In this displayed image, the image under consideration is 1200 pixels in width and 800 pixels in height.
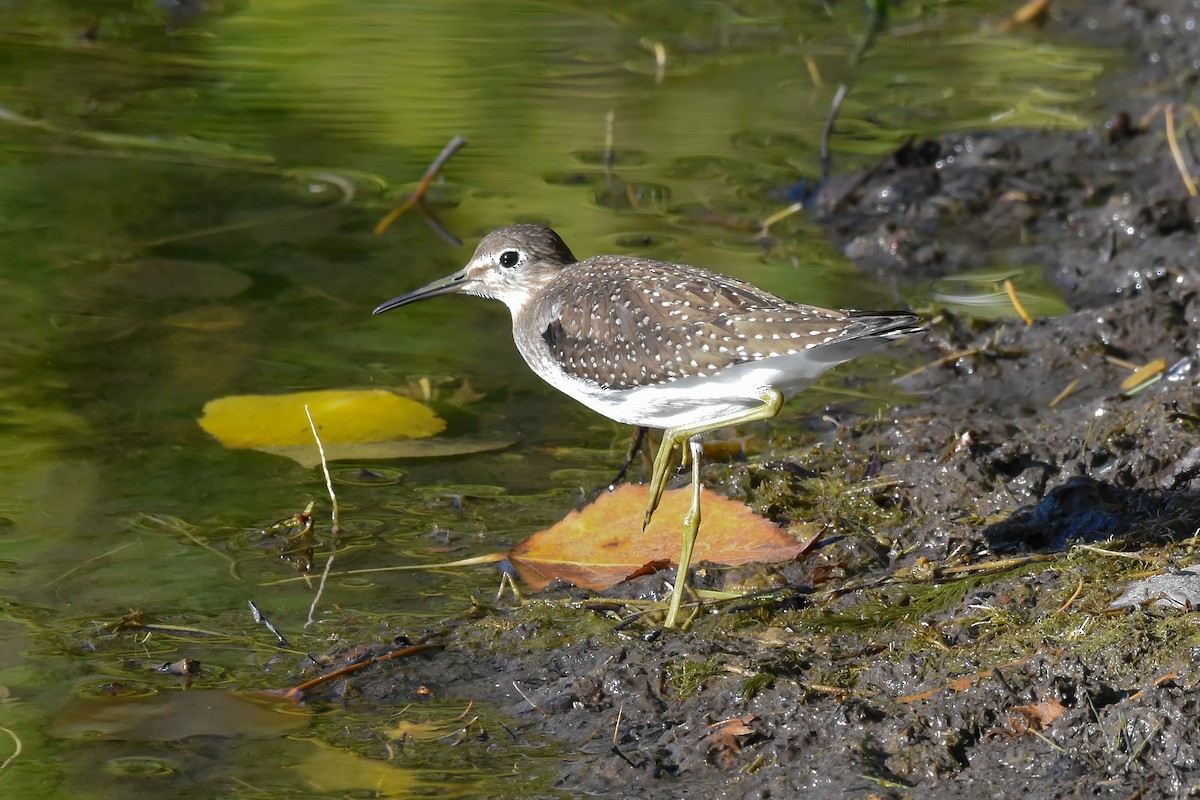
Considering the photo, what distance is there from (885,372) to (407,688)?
3.50 m

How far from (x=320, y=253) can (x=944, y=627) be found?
16.5ft

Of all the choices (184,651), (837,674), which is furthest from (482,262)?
(837,674)

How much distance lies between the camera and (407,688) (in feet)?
16.0

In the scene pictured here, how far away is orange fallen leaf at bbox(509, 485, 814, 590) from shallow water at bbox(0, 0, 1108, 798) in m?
0.27

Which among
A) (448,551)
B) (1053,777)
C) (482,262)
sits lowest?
(448,551)

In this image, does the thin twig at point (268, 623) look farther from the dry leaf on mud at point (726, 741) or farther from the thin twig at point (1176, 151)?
the thin twig at point (1176, 151)

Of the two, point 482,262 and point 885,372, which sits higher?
point 482,262

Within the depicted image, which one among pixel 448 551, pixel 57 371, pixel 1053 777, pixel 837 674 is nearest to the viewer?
pixel 1053 777

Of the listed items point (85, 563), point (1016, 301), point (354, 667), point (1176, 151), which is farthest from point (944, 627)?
point (1176, 151)

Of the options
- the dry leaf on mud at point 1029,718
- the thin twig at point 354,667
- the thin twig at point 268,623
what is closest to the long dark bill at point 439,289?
the thin twig at point 268,623

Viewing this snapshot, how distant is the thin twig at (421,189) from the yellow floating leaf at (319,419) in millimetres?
2288

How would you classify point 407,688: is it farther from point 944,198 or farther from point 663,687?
point 944,198

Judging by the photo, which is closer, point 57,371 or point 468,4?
point 57,371

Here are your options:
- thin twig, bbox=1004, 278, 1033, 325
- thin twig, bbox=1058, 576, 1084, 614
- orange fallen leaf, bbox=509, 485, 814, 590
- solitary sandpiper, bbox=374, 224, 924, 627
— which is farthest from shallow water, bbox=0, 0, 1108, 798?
thin twig, bbox=1058, 576, 1084, 614
